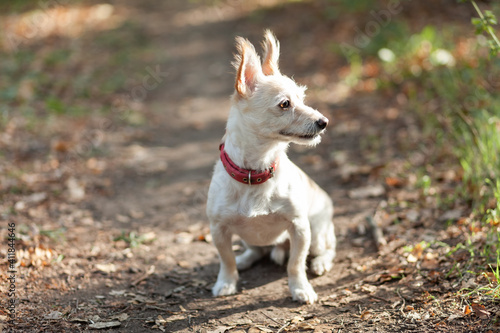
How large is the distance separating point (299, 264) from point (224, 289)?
708 millimetres

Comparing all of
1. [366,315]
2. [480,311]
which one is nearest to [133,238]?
[366,315]

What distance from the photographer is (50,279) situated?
3908mm

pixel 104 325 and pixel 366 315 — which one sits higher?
pixel 104 325

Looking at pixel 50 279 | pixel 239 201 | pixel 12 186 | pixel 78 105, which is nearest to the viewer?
pixel 239 201

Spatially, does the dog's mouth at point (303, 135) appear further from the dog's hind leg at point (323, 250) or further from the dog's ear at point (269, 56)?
the dog's hind leg at point (323, 250)

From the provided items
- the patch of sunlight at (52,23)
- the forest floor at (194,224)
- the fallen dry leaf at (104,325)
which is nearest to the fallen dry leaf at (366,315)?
the forest floor at (194,224)

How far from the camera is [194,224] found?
17.6ft

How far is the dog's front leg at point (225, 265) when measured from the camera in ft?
12.5

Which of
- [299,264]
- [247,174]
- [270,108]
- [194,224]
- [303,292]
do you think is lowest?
[303,292]

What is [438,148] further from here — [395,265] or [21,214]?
[21,214]

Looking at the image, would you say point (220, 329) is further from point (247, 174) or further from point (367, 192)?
point (367, 192)

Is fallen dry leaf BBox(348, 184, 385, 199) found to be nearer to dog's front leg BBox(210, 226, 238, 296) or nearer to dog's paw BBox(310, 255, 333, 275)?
dog's paw BBox(310, 255, 333, 275)

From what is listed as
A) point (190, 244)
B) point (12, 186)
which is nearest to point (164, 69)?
point (12, 186)

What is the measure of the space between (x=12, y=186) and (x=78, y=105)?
132 inches
